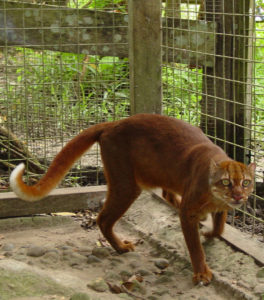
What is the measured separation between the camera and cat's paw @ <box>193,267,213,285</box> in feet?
11.4

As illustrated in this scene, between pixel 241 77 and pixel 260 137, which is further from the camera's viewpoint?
pixel 260 137

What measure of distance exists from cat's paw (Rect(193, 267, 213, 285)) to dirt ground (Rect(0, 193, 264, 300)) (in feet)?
0.10

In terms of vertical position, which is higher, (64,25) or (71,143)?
(64,25)

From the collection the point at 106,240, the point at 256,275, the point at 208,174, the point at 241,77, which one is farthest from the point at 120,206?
the point at 241,77

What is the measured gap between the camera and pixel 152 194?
4746 mm

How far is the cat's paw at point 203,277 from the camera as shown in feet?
11.4

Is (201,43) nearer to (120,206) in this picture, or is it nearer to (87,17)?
(87,17)

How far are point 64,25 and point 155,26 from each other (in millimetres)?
722

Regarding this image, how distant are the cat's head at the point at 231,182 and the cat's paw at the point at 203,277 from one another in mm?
432

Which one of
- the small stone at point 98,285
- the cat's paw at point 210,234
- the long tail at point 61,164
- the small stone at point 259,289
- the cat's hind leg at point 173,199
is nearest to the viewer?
the small stone at point 259,289

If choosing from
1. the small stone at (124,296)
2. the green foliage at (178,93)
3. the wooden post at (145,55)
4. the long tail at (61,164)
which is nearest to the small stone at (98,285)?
the small stone at (124,296)

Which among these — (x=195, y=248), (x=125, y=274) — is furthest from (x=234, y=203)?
(x=125, y=274)

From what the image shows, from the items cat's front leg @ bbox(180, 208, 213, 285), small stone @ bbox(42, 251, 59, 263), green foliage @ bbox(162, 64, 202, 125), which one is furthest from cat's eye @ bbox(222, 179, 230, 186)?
green foliage @ bbox(162, 64, 202, 125)

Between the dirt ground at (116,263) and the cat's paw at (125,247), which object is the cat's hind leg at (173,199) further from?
the cat's paw at (125,247)
